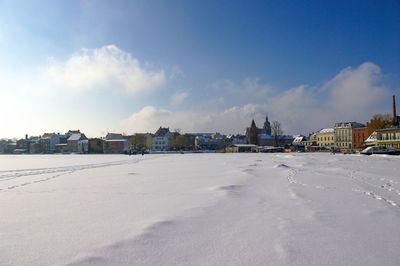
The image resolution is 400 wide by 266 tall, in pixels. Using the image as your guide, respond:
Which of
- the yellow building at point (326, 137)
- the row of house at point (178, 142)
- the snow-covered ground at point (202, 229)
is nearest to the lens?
the snow-covered ground at point (202, 229)

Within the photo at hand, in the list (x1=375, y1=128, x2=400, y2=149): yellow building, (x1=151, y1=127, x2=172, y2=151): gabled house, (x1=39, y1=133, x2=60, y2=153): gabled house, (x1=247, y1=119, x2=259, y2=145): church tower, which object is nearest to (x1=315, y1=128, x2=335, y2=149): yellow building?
(x1=247, y1=119, x2=259, y2=145): church tower

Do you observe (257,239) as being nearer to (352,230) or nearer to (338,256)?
(338,256)

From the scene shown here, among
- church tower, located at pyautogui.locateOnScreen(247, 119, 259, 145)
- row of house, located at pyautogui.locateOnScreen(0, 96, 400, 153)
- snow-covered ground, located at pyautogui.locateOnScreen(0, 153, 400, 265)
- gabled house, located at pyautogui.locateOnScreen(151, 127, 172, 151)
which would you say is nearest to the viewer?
snow-covered ground, located at pyautogui.locateOnScreen(0, 153, 400, 265)

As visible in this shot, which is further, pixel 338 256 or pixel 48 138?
pixel 48 138

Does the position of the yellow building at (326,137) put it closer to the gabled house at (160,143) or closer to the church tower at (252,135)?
the church tower at (252,135)

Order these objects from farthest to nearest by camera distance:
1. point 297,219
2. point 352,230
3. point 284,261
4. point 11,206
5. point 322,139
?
point 322,139 → point 11,206 → point 297,219 → point 352,230 → point 284,261

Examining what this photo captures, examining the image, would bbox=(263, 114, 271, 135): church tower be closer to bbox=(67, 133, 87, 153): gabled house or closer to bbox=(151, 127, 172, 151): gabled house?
bbox=(151, 127, 172, 151): gabled house

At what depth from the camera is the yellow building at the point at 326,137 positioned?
294 feet

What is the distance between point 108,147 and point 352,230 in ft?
303

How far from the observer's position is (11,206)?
5473 millimetres

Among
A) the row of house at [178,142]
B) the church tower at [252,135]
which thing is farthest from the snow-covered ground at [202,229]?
the church tower at [252,135]

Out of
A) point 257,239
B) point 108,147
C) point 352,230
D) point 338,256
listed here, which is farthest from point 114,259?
point 108,147

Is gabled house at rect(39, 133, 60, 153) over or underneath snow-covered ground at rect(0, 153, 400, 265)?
over

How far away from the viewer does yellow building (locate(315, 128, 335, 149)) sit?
8969 cm
